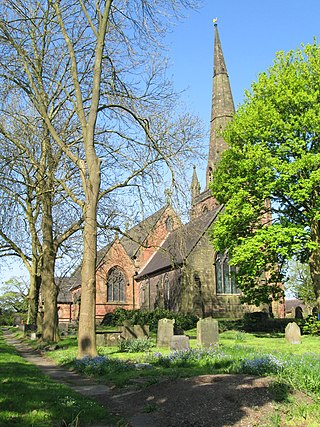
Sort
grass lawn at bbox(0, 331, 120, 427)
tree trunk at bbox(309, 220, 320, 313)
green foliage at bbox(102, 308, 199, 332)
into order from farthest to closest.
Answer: green foliage at bbox(102, 308, 199, 332), tree trunk at bbox(309, 220, 320, 313), grass lawn at bbox(0, 331, 120, 427)

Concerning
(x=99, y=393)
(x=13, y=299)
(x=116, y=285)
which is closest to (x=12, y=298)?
(x=13, y=299)

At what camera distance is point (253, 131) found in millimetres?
24391

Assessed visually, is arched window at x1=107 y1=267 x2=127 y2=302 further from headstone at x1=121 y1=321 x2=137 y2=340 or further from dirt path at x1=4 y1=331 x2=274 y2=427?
dirt path at x1=4 y1=331 x2=274 y2=427

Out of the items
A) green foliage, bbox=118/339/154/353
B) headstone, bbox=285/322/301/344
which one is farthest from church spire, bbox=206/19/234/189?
green foliage, bbox=118/339/154/353

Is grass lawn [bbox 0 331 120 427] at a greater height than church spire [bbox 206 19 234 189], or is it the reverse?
church spire [bbox 206 19 234 189]

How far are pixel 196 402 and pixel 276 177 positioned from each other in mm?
18077

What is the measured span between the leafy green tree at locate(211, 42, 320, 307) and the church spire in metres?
19.7

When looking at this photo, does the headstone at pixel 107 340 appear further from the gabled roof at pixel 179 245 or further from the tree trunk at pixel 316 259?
the tree trunk at pixel 316 259

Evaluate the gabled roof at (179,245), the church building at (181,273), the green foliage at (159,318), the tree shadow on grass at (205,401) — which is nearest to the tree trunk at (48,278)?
the gabled roof at (179,245)

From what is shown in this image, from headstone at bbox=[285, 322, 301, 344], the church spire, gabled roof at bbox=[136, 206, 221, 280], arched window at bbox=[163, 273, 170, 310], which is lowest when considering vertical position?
headstone at bbox=[285, 322, 301, 344]

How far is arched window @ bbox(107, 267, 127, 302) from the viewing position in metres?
47.8

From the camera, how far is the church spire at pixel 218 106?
149ft

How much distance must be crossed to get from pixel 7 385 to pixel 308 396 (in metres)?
5.04

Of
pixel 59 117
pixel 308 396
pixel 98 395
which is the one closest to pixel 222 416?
pixel 308 396
